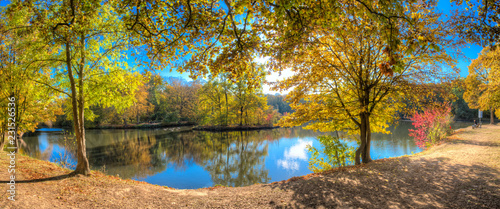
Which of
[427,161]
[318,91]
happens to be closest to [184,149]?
[318,91]

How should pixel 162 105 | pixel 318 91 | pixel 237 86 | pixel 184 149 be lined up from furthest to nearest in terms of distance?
1. pixel 162 105
2. pixel 237 86
3. pixel 184 149
4. pixel 318 91

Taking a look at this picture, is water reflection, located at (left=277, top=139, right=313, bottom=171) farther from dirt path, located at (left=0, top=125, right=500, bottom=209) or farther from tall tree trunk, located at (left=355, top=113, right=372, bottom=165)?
dirt path, located at (left=0, top=125, right=500, bottom=209)

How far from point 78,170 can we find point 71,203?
8.70 feet

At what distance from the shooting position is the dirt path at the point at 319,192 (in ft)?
12.9

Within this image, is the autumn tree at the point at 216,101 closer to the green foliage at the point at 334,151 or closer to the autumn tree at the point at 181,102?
the autumn tree at the point at 181,102

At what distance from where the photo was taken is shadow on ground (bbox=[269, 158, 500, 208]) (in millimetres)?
3861

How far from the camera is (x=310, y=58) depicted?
7.27 metres

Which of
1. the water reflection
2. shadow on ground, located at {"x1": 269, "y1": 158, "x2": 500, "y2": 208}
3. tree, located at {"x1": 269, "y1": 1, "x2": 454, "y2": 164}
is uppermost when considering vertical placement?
tree, located at {"x1": 269, "y1": 1, "x2": 454, "y2": 164}

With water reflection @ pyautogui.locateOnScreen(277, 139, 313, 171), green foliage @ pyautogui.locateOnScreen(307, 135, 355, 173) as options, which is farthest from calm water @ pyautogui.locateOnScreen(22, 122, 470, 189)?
green foliage @ pyautogui.locateOnScreen(307, 135, 355, 173)

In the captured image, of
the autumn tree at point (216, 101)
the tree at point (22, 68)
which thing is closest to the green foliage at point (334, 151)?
the tree at point (22, 68)

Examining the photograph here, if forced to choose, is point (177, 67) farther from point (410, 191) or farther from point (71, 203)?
point (410, 191)

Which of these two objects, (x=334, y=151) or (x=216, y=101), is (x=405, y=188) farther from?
(x=216, y=101)

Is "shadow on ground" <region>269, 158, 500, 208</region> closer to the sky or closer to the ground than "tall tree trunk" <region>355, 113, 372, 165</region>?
closer to the ground

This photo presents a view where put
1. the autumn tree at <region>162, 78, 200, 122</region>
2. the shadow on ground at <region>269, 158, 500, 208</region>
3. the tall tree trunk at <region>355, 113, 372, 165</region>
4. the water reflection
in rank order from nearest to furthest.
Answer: the shadow on ground at <region>269, 158, 500, 208</region>
the tall tree trunk at <region>355, 113, 372, 165</region>
the water reflection
the autumn tree at <region>162, 78, 200, 122</region>
